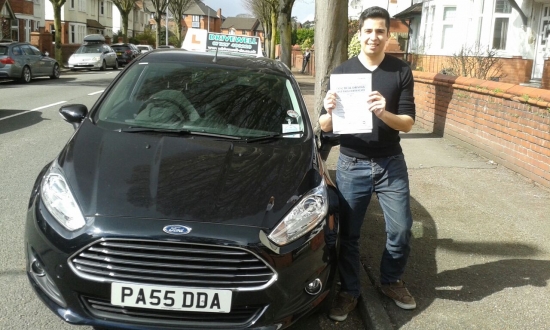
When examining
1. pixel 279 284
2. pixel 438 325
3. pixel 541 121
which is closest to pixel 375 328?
pixel 438 325

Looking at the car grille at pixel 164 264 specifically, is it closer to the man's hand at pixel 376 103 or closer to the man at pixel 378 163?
the man at pixel 378 163

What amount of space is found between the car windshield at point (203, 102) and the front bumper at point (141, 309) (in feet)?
3.91

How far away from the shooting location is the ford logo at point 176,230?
300cm

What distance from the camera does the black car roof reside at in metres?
4.94

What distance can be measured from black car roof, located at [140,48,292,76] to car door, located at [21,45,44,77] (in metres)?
19.4

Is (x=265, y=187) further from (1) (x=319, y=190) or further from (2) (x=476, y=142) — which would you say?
(2) (x=476, y=142)

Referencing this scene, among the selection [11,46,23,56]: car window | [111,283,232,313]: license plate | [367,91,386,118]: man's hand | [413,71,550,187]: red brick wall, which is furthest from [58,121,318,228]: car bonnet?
[11,46,23,56]: car window

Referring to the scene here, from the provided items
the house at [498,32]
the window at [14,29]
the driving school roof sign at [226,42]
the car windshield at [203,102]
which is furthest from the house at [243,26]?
the car windshield at [203,102]

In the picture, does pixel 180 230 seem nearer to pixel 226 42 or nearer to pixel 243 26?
pixel 226 42

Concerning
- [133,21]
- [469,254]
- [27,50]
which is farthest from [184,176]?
[133,21]

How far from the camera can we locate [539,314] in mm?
3855

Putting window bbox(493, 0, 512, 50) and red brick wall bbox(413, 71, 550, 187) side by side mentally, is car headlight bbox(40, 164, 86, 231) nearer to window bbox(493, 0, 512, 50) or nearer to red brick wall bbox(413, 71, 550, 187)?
red brick wall bbox(413, 71, 550, 187)

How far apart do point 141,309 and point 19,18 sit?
146 ft

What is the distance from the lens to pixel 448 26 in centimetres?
2469
